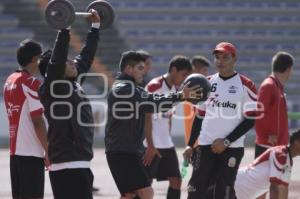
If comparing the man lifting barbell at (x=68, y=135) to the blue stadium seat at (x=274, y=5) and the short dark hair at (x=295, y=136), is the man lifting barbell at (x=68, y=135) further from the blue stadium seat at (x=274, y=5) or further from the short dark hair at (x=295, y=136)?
the blue stadium seat at (x=274, y=5)

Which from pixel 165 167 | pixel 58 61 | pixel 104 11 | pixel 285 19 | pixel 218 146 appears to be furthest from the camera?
pixel 285 19

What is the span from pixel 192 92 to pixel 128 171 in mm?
1300

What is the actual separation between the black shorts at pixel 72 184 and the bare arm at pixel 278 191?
1.27 metres

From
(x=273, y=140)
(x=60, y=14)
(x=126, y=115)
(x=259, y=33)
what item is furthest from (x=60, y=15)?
(x=259, y=33)

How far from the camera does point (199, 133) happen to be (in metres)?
7.77

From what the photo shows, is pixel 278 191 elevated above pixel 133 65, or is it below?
below

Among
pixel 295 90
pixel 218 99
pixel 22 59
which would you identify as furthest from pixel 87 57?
pixel 295 90

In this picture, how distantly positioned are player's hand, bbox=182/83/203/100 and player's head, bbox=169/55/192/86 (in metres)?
2.75

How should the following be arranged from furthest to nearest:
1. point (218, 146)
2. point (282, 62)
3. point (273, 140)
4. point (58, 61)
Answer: point (282, 62) → point (273, 140) → point (218, 146) → point (58, 61)

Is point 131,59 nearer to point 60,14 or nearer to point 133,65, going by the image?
point 133,65

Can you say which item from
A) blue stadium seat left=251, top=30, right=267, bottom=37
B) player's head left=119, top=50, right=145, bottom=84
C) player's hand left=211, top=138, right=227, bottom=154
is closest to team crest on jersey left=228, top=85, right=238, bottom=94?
player's hand left=211, top=138, right=227, bottom=154

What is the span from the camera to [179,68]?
8.91 m

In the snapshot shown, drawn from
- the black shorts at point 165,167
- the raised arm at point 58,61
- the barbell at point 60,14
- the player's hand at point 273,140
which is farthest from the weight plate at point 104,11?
the black shorts at point 165,167

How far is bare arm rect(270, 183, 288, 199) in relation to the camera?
600cm
